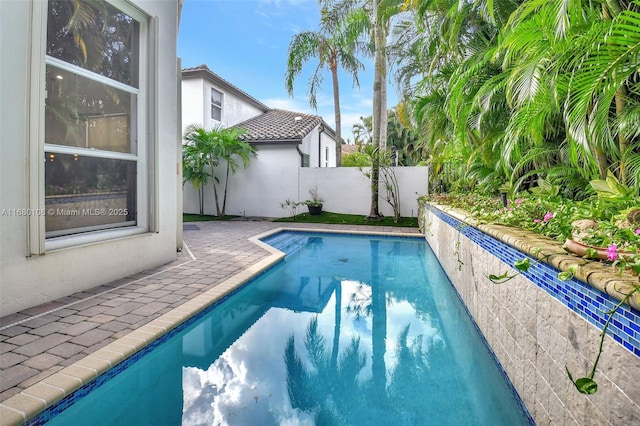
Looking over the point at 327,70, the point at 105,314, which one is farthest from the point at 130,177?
the point at 327,70

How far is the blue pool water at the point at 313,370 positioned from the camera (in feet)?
8.90

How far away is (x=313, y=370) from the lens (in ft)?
11.4

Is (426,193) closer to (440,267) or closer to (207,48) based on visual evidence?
(440,267)

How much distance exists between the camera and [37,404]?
234cm

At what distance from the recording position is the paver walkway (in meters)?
2.82

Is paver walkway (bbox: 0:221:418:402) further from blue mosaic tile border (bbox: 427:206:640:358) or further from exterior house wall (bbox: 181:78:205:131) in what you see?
exterior house wall (bbox: 181:78:205:131)

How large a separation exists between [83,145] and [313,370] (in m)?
4.41

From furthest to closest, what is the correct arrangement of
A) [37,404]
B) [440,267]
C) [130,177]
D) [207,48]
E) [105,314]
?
[207,48] < [440,267] < [130,177] < [105,314] < [37,404]

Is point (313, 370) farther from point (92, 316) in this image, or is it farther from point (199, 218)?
point (199, 218)

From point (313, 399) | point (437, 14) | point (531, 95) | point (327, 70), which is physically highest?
point (327, 70)

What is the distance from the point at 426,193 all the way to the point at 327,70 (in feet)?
24.3

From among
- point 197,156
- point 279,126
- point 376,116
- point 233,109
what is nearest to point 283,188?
point 197,156

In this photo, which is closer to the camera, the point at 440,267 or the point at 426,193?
the point at 440,267

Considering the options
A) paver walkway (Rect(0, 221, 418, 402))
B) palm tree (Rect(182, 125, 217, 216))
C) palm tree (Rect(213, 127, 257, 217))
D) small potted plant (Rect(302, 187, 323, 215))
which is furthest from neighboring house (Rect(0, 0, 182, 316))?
small potted plant (Rect(302, 187, 323, 215))
